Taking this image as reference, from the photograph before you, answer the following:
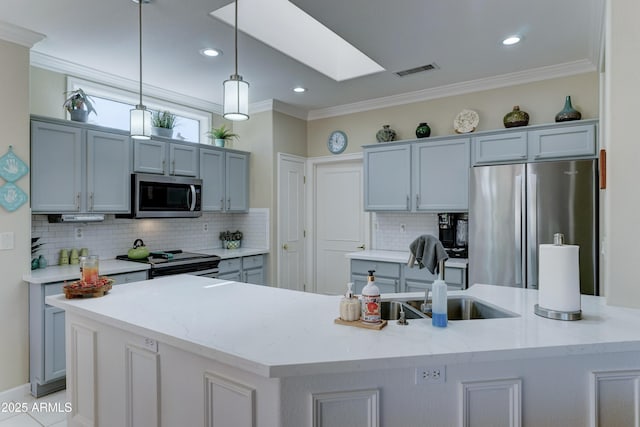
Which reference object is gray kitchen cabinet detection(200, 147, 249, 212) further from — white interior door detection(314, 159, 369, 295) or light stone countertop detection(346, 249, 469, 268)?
light stone countertop detection(346, 249, 469, 268)

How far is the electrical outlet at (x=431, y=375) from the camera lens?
137 cm

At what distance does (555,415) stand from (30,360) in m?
3.58

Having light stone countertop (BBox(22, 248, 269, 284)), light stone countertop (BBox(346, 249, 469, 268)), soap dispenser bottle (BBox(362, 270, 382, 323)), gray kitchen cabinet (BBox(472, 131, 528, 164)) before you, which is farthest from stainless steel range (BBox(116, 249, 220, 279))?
gray kitchen cabinet (BBox(472, 131, 528, 164))

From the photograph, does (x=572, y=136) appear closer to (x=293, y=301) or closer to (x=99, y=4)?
(x=293, y=301)

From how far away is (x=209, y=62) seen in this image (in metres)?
3.61

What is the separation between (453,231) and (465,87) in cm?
164

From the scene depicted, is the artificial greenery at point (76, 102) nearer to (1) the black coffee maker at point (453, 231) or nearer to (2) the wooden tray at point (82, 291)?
(2) the wooden tray at point (82, 291)

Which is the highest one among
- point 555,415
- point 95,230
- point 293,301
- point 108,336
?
point 95,230

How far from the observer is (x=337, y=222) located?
535 centimetres

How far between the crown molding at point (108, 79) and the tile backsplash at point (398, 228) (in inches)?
108

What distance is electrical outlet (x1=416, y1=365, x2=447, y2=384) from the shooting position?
1374mm

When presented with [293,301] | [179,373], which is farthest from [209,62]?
[179,373]

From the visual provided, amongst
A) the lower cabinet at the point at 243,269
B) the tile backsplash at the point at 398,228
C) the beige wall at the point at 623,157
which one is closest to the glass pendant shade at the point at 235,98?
the beige wall at the point at 623,157

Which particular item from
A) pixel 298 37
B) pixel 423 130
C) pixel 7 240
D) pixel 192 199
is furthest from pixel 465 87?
pixel 7 240
